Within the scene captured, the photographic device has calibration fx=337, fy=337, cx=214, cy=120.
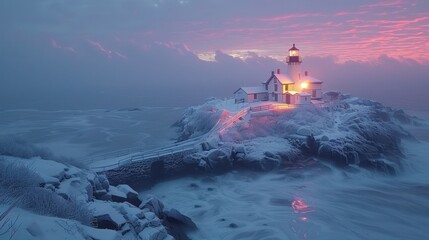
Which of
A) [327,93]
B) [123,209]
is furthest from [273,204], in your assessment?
[327,93]

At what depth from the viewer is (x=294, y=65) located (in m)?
44.9

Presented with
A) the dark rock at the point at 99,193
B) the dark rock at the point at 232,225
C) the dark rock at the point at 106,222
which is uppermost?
the dark rock at the point at 106,222

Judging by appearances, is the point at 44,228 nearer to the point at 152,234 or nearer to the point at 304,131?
the point at 152,234

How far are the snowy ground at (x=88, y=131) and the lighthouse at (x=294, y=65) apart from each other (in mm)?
17891

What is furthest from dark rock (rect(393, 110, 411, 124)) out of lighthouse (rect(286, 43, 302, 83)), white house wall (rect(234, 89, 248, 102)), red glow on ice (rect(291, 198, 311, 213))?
red glow on ice (rect(291, 198, 311, 213))

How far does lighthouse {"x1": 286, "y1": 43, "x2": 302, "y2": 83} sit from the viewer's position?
44.5 meters

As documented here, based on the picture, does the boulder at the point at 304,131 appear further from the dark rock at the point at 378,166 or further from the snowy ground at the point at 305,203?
the dark rock at the point at 378,166

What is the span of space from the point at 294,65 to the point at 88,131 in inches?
1245

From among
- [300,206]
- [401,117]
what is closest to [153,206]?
[300,206]

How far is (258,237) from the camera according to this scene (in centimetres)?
1667

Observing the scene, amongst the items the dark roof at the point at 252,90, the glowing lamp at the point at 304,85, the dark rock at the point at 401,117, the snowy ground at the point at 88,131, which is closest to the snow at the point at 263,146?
the snowy ground at the point at 88,131

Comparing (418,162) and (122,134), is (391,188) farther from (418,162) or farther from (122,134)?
(122,134)

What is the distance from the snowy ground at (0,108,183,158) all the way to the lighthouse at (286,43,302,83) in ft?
58.7

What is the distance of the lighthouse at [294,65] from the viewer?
146 feet
